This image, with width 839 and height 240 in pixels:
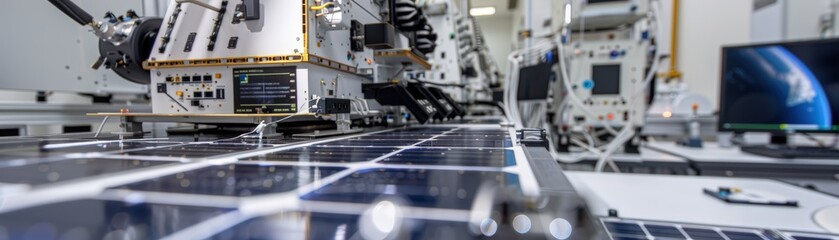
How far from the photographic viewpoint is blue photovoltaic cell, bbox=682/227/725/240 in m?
0.99

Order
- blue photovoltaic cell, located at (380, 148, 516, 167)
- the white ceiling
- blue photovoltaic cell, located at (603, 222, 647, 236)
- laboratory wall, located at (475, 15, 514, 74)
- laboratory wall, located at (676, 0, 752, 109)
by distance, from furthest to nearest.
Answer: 1. laboratory wall, located at (475, 15, 514, 74)
2. the white ceiling
3. laboratory wall, located at (676, 0, 752, 109)
4. blue photovoltaic cell, located at (603, 222, 647, 236)
5. blue photovoltaic cell, located at (380, 148, 516, 167)

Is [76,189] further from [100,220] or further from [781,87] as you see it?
[781,87]

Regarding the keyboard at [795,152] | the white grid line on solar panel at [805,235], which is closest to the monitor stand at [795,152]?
the keyboard at [795,152]

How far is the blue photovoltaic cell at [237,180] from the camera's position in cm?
46

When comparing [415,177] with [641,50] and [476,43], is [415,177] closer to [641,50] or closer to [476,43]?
[641,50]

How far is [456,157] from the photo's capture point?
0.77 m

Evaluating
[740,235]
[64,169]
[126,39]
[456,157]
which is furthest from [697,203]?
[126,39]

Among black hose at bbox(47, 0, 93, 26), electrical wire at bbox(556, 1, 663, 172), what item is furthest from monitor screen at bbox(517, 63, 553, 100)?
black hose at bbox(47, 0, 93, 26)

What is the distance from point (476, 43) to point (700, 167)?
3.02m

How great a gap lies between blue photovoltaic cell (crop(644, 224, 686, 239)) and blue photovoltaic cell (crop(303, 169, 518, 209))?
785mm

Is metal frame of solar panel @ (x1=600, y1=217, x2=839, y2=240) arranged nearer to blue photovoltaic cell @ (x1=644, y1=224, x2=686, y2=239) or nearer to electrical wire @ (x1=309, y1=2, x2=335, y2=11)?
blue photovoltaic cell @ (x1=644, y1=224, x2=686, y2=239)

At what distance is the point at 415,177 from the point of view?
553 millimetres

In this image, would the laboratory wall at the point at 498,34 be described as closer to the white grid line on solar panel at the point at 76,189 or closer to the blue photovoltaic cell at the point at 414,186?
the blue photovoltaic cell at the point at 414,186

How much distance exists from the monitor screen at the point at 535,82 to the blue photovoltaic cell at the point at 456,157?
167 centimetres
